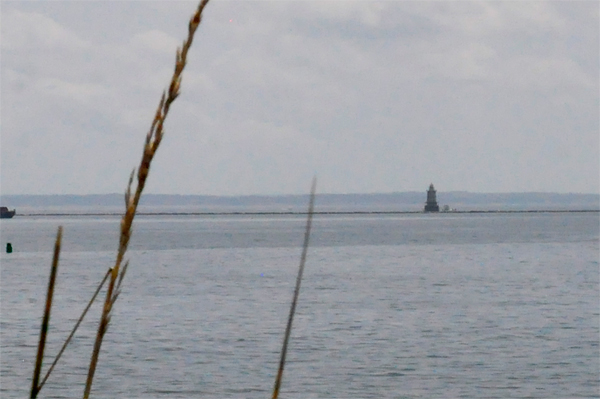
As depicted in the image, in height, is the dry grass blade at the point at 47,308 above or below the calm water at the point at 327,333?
above

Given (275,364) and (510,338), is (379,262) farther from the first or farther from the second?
(275,364)

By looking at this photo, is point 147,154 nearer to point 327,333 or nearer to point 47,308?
point 47,308

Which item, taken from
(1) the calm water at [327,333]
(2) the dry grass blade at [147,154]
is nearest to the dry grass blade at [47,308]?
(2) the dry grass blade at [147,154]

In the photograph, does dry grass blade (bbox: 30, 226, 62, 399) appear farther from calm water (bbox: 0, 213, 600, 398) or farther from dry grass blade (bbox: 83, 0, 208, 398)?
calm water (bbox: 0, 213, 600, 398)

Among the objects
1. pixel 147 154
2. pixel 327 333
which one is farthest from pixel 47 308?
pixel 327 333

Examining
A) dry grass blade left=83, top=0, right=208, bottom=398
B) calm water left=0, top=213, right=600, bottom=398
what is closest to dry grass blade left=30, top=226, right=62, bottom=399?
dry grass blade left=83, top=0, right=208, bottom=398

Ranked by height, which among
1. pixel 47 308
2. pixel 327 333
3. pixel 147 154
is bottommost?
pixel 327 333

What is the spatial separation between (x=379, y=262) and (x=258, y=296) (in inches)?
1130

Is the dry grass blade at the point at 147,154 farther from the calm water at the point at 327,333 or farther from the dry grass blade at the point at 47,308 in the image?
the calm water at the point at 327,333

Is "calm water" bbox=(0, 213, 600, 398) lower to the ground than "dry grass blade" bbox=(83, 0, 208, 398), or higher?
lower

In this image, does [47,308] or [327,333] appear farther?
[327,333]

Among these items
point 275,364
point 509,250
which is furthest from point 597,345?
point 509,250

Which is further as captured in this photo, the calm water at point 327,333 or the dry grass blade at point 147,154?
the calm water at point 327,333

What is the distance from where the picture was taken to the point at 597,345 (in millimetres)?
26750
